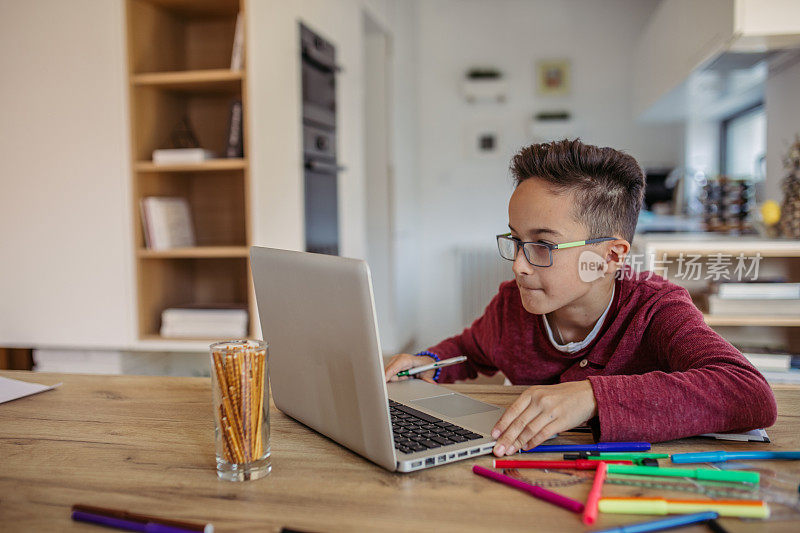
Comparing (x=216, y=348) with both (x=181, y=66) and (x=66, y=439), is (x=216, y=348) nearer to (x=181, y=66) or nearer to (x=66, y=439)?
(x=66, y=439)

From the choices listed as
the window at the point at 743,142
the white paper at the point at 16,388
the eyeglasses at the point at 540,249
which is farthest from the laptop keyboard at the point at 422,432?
the window at the point at 743,142

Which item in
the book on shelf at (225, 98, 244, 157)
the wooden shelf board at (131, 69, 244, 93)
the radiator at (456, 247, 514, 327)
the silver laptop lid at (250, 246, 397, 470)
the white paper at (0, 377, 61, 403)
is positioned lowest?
the radiator at (456, 247, 514, 327)

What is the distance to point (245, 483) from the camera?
79cm

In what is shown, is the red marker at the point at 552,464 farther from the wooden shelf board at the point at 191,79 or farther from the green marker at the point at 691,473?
the wooden shelf board at the point at 191,79

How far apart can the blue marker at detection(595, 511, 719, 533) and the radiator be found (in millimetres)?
4773

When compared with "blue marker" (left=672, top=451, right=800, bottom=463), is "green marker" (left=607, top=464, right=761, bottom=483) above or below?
above

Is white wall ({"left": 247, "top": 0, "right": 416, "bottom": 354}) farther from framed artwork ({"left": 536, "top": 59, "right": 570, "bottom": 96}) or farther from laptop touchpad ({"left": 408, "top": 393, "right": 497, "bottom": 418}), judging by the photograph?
laptop touchpad ({"left": 408, "top": 393, "right": 497, "bottom": 418})


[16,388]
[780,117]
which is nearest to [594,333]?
[16,388]

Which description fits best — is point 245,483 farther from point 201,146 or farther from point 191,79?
point 201,146

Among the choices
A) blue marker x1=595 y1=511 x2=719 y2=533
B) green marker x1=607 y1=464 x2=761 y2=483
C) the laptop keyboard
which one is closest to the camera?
blue marker x1=595 y1=511 x2=719 y2=533

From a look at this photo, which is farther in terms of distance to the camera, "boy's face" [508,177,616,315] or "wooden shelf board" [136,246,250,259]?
"wooden shelf board" [136,246,250,259]

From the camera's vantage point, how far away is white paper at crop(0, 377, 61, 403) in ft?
3.95

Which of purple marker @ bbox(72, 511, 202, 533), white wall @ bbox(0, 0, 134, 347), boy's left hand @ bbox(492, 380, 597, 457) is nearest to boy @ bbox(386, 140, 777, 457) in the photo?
boy's left hand @ bbox(492, 380, 597, 457)

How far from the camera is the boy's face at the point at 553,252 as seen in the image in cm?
116
